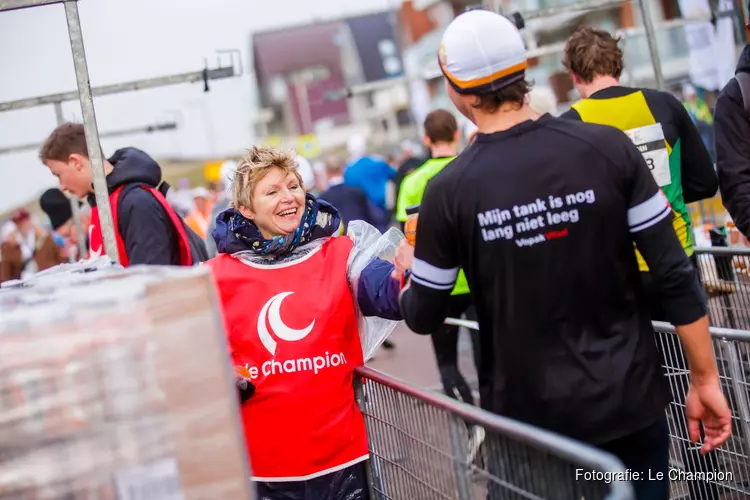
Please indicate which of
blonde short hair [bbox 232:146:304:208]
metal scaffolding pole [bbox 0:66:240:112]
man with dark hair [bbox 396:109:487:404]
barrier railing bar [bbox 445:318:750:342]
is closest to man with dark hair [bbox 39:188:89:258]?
metal scaffolding pole [bbox 0:66:240:112]

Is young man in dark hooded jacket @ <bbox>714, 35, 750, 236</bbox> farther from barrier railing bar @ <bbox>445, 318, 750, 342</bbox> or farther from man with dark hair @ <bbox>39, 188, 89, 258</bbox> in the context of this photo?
man with dark hair @ <bbox>39, 188, 89, 258</bbox>

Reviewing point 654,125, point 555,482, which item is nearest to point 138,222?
point 654,125

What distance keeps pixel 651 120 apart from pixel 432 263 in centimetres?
197

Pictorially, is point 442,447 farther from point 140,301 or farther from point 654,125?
point 654,125

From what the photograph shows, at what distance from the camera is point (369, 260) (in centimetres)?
382

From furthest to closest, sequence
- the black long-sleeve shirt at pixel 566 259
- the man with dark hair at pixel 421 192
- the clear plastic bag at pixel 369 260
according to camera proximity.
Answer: the man with dark hair at pixel 421 192
the clear plastic bag at pixel 369 260
the black long-sleeve shirt at pixel 566 259

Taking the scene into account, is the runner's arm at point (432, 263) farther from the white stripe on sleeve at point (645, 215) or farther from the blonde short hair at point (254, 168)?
the blonde short hair at point (254, 168)

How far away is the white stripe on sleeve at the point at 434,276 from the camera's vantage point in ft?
9.59

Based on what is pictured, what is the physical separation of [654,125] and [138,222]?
263cm

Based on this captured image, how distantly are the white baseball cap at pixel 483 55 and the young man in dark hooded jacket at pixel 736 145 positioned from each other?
1730 mm

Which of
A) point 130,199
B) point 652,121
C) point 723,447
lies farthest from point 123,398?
point 130,199

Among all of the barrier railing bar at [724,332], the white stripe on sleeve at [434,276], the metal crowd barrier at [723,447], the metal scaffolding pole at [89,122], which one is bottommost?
the metal crowd barrier at [723,447]

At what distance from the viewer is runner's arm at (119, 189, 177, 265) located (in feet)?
17.3

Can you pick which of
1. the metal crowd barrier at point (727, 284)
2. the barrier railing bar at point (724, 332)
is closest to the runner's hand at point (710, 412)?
the barrier railing bar at point (724, 332)
